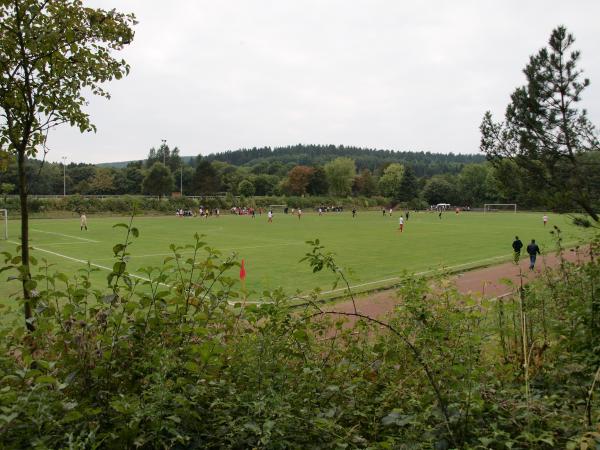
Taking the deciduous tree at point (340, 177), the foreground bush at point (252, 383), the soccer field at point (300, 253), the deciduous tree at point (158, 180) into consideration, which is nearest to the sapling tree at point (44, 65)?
the foreground bush at point (252, 383)

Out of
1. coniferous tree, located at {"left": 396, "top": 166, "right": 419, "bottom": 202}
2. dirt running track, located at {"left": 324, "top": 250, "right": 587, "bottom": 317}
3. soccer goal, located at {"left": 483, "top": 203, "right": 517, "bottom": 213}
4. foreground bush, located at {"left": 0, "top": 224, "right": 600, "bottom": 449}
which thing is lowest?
dirt running track, located at {"left": 324, "top": 250, "right": 587, "bottom": 317}

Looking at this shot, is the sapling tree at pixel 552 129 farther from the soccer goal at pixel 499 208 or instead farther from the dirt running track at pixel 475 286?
the soccer goal at pixel 499 208

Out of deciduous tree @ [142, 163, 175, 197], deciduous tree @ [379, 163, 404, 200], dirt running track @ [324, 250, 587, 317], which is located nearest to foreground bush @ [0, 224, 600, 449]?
dirt running track @ [324, 250, 587, 317]

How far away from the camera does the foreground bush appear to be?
2.75 metres

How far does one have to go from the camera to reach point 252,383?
134 inches

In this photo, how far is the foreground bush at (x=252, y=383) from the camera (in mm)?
2746

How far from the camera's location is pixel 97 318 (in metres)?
3.60

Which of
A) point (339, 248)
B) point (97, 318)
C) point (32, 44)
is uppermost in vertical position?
point (32, 44)

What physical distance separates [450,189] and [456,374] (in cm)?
13013

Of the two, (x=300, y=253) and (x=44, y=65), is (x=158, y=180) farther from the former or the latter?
(x=44, y=65)

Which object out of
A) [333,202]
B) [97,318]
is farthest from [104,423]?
[333,202]

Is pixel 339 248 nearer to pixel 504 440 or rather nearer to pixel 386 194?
pixel 504 440

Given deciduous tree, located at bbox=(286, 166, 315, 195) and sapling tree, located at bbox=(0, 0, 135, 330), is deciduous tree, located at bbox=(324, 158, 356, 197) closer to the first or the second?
deciduous tree, located at bbox=(286, 166, 315, 195)

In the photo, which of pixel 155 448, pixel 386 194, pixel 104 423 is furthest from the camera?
pixel 386 194
